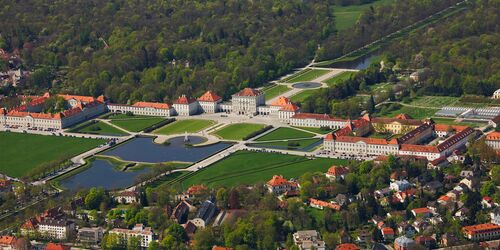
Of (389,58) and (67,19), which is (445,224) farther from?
(67,19)

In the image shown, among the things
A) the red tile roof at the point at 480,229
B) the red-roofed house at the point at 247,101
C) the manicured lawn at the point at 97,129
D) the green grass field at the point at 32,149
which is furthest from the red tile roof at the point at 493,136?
the green grass field at the point at 32,149

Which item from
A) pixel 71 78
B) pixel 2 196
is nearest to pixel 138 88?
pixel 71 78

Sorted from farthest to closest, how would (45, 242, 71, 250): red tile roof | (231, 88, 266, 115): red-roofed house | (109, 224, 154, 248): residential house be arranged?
(231, 88, 266, 115): red-roofed house → (109, 224, 154, 248): residential house → (45, 242, 71, 250): red tile roof

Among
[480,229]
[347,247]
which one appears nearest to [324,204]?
[347,247]

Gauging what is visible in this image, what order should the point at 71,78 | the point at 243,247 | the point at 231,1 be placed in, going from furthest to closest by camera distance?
the point at 231,1
the point at 71,78
the point at 243,247

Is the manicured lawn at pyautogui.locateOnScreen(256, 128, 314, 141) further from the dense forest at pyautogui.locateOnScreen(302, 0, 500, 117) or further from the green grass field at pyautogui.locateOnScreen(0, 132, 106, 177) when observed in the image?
the green grass field at pyautogui.locateOnScreen(0, 132, 106, 177)

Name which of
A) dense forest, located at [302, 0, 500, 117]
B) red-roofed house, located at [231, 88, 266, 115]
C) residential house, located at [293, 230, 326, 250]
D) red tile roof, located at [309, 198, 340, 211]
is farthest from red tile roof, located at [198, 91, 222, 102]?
residential house, located at [293, 230, 326, 250]
